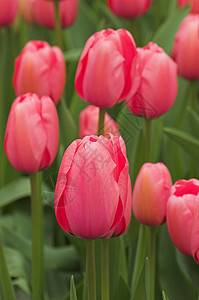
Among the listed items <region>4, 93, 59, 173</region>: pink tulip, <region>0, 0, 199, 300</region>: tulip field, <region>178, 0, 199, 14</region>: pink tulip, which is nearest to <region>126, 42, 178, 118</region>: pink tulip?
<region>0, 0, 199, 300</region>: tulip field

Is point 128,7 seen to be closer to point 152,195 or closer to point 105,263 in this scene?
point 152,195

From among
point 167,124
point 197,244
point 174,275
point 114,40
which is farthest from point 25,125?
point 167,124

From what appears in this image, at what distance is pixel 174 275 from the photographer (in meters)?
1.10

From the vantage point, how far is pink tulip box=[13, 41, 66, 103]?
40.3 inches

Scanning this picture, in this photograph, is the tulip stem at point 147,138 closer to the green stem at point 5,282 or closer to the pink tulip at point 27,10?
the green stem at point 5,282

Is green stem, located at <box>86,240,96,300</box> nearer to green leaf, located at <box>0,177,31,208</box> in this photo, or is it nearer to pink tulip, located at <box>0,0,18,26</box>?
green leaf, located at <box>0,177,31,208</box>

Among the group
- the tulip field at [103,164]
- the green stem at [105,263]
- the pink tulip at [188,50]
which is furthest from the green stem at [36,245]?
the pink tulip at [188,50]

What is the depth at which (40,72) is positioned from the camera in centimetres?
102

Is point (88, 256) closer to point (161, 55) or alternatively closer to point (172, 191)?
point (172, 191)

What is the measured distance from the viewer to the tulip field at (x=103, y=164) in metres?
0.65

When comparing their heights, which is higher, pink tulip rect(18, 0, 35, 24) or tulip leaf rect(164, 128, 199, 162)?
pink tulip rect(18, 0, 35, 24)

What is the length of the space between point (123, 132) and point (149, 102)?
63 mm

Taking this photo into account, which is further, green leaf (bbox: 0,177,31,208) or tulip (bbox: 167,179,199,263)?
green leaf (bbox: 0,177,31,208)

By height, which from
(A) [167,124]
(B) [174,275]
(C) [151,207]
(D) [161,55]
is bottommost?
(B) [174,275]
